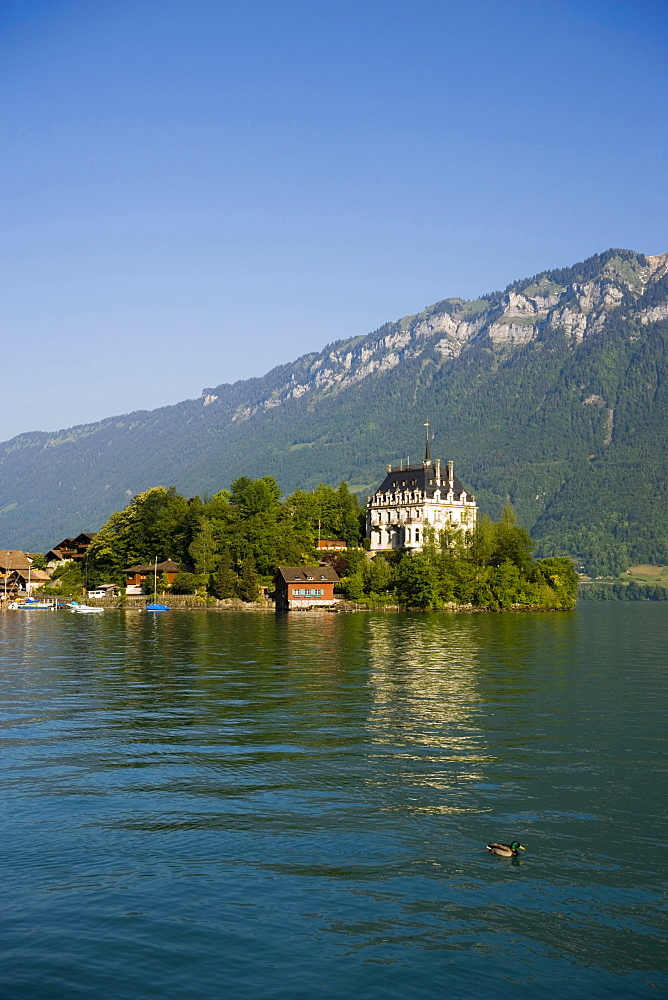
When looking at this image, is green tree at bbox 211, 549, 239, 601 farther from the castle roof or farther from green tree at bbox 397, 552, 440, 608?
the castle roof

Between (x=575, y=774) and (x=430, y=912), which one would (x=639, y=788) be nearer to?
(x=575, y=774)

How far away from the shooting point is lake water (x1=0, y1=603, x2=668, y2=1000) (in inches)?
744

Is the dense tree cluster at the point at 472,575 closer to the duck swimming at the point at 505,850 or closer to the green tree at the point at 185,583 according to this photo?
the green tree at the point at 185,583

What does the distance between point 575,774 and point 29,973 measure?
807 inches

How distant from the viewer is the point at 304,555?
17050 cm

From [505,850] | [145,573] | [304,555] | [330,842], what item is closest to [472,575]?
[304,555]

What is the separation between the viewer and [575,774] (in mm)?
33312

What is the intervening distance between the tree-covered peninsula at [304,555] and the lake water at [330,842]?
9649cm

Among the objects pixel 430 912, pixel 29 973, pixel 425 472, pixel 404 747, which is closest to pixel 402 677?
pixel 404 747

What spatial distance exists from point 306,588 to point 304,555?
16.6 m

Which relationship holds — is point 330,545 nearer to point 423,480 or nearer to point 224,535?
point 423,480

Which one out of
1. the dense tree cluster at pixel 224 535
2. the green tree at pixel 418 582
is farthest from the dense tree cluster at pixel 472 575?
the dense tree cluster at pixel 224 535

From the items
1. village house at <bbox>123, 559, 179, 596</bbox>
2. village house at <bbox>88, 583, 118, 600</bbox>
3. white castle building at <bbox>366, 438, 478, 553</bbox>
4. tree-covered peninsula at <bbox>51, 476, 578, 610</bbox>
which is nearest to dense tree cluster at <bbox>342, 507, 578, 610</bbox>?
tree-covered peninsula at <bbox>51, 476, 578, 610</bbox>

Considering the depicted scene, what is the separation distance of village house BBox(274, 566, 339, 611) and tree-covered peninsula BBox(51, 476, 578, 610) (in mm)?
3914
